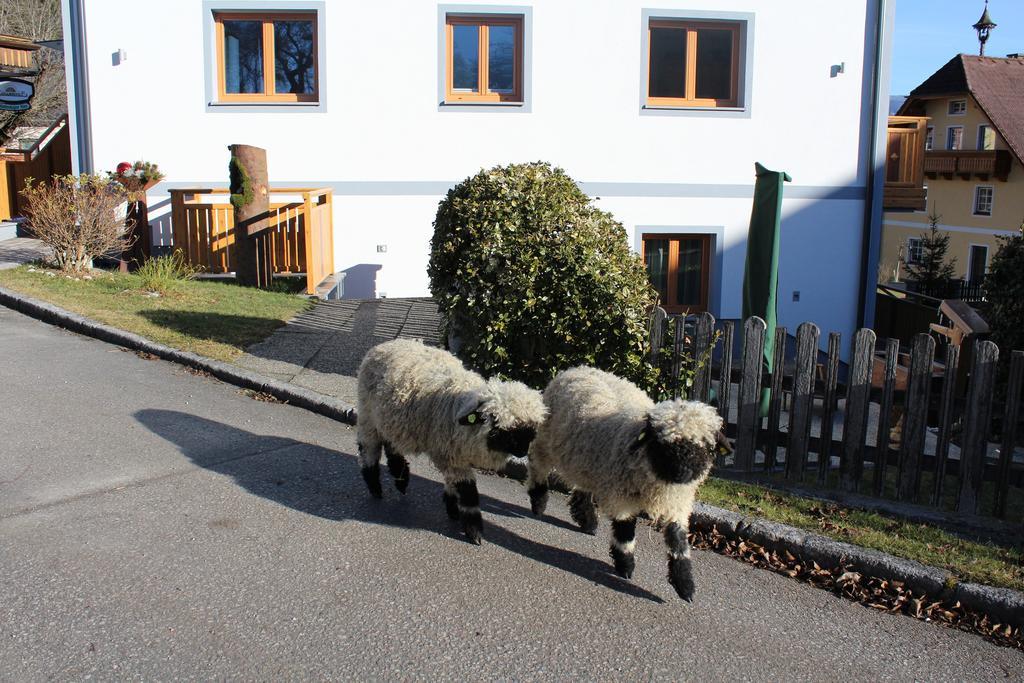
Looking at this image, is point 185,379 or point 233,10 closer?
point 185,379

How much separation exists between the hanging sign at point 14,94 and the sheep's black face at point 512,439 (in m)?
13.5

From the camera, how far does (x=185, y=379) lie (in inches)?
357

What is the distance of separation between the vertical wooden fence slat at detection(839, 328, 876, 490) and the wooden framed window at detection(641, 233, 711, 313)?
968 centimetres

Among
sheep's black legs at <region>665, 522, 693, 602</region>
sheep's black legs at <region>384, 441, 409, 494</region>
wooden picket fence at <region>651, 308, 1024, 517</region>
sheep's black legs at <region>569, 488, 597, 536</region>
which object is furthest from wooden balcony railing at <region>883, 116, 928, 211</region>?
sheep's black legs at <region>665, 522, 693, 602</region>

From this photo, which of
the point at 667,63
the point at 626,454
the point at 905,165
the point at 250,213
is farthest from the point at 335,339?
the point at 905,165

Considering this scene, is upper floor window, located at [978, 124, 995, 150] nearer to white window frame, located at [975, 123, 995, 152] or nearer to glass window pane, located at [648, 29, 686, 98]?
white window frame, located at [975, 123, 995, 152]

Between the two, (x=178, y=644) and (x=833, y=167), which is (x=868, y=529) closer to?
(x=178, y=644)

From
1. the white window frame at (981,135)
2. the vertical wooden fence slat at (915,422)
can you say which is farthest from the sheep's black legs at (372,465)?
the white window frame at (981,135)

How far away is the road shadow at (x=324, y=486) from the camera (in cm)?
548

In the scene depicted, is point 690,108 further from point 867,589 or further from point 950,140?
point 950,140

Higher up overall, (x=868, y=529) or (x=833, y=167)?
(x=833, y=167)

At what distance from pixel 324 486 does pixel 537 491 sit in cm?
157

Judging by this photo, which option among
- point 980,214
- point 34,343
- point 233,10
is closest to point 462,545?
point 34,343

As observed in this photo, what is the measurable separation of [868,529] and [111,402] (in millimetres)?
6543
